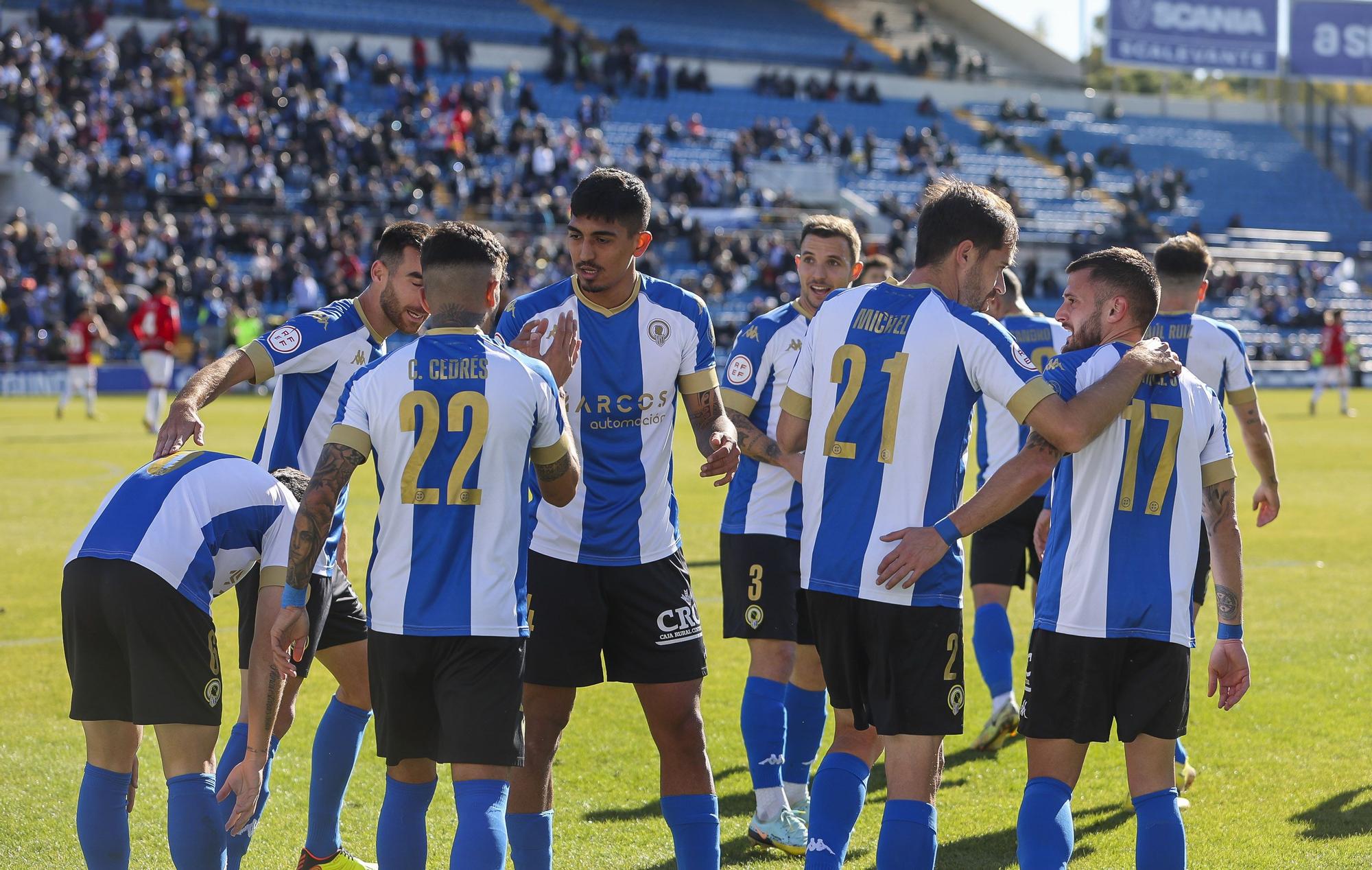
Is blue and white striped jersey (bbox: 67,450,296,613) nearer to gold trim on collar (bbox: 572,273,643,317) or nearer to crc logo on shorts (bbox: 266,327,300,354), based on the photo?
crc logo on shorts (bbox: 266,327,300,354)

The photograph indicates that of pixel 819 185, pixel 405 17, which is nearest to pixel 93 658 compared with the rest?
pixel 819 185

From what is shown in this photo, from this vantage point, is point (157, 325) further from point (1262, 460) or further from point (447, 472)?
point (447, 472)

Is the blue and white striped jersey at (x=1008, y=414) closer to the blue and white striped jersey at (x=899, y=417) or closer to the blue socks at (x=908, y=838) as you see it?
the blue and white striped jersey at (x=899, y=417)

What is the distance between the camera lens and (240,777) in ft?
13.7

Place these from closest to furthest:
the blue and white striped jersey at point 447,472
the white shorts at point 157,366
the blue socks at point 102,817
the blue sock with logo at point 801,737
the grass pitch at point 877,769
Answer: the blue and white striped jersey at point 447,472, the blue socks at point 102,817, the grass pitch at point 877,769, the blue sock with logo at point 801,737, the white shorts at point 157,366

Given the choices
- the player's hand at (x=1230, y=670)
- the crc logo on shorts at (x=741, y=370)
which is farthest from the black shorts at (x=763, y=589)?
the player's hand at (x=1230, y=670)

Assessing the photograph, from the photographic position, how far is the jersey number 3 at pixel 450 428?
407 centimetres

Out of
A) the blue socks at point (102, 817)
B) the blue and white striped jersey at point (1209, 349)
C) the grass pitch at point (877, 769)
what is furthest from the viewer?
the blue and white striped jersey at point (1209, 349)

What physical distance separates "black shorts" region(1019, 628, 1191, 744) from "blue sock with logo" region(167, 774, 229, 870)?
2.51 m

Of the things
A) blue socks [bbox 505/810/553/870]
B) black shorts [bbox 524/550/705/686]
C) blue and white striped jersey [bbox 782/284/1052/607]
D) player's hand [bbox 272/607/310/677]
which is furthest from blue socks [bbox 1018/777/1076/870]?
player's hand [bbox 272/607/310/677]

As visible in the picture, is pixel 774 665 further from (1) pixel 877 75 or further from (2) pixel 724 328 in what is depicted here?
(1) pixel 877 75

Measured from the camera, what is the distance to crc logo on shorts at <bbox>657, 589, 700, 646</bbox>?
4906mm

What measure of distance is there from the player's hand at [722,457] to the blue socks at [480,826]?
1.34 m

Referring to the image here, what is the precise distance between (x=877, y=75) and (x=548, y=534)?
163 feet
